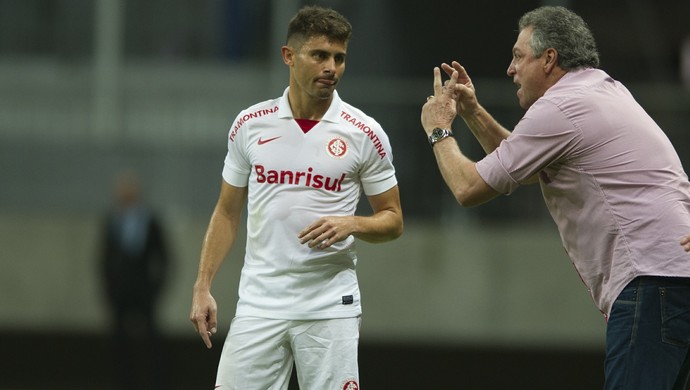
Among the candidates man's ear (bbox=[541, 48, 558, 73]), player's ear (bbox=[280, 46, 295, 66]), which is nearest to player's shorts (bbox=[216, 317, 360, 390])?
player's ear (bbox=[280, 46, 295, 66])

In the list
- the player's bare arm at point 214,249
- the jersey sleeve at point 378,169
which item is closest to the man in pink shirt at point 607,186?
the jersey sleeve at point 378,169

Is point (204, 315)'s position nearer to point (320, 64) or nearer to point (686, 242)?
point (320, 64)

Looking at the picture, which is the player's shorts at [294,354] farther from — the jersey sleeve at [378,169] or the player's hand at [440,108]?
the player's hand at [440,108]

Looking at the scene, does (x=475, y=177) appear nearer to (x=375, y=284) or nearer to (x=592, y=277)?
(x=592, y=277)

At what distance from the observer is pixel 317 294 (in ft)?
17.0

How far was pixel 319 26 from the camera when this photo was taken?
5203 mm

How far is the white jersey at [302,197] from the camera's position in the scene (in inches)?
204

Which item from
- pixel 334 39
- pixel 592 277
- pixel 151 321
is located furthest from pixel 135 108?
pixel 592 277

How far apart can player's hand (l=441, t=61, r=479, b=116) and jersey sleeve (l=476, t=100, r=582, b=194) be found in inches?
18.6

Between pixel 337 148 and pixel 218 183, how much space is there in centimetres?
615

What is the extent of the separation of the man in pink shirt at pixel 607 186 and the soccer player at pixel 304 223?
0.46 meters

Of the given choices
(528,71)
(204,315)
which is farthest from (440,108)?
(204,315)

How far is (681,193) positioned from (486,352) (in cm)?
631

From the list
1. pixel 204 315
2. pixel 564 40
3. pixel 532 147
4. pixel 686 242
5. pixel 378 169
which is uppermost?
pixel 564 40
